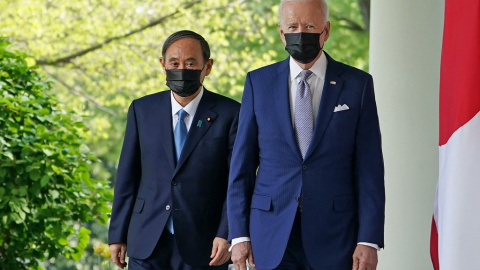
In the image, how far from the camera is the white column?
5973 mm

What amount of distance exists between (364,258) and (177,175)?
1153 millimetres

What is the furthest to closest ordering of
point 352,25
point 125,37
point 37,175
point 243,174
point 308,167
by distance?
point 352,25 < point 125,37 < point 37,175 < point 243,174 < point 308,167

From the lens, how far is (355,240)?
13.2 ft

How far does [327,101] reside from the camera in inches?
159

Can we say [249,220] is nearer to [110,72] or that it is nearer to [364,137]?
[364,137]

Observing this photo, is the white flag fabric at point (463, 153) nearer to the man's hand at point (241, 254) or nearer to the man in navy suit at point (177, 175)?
the man's hand at point (241, 254)

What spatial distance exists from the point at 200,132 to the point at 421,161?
5.86 feet

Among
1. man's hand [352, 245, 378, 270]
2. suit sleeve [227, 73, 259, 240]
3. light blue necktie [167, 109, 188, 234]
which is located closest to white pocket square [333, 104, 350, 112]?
suit sleeve [227, 73, 259, 240]

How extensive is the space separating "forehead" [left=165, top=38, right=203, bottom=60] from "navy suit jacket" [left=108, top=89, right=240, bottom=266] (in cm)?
25

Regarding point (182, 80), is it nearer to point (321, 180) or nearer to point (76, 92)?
point (321, 180)

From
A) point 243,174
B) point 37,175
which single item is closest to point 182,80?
point 243,174

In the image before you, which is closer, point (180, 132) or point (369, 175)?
point (369, 175)

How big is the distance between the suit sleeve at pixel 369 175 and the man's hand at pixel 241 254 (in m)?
0.46

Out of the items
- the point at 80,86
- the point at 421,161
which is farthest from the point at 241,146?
the point at 80,86
